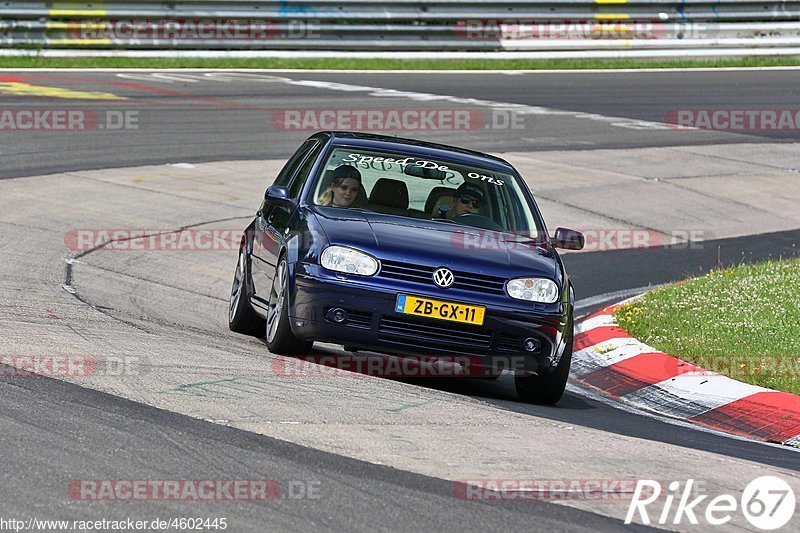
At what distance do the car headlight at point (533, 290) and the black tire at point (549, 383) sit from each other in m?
0.30

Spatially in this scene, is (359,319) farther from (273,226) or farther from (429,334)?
(273,226)

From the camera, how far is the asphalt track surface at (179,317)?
197 inches

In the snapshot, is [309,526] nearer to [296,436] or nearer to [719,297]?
[296,436]

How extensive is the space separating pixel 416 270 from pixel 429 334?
0.37 metres

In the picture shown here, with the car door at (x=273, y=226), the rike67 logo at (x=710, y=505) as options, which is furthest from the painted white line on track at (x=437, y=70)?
the rike67 logo at (x=710, y=505)

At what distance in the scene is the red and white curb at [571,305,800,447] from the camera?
26.1 feet

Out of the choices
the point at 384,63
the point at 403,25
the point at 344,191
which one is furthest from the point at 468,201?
the point at 403,25

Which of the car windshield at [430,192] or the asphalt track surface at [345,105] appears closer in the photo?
the car windshield at [430,192]

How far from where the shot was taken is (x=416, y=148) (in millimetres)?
9445

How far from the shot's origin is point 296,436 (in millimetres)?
5898

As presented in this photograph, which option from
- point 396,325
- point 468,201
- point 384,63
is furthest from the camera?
point 384,63

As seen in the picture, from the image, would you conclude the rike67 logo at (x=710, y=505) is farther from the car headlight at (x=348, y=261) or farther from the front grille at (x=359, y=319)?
the car headlight at (x=348, y=261)

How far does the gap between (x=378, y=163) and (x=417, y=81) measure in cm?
1639

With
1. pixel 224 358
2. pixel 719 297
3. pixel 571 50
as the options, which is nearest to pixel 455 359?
pixel 224 358
